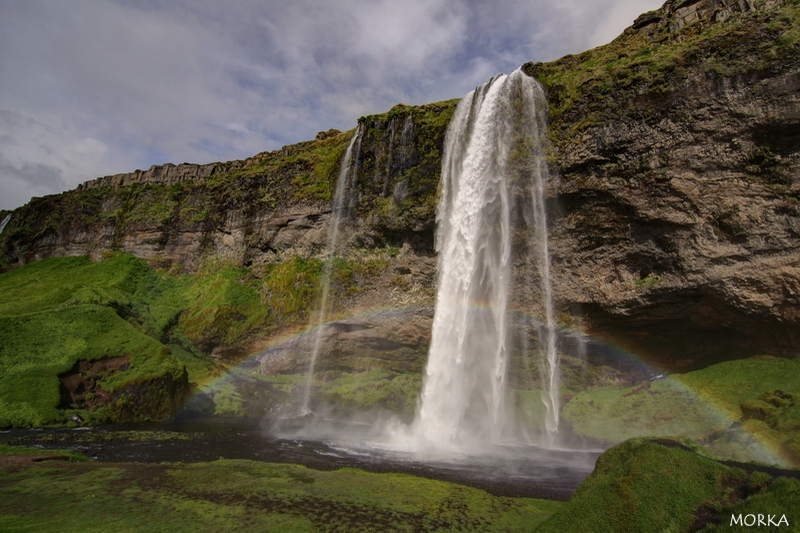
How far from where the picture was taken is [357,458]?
16516 millimetres

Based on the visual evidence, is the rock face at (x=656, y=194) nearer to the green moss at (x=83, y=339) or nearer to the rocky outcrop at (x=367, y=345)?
the rocky outcrop at (x=367, y=345)

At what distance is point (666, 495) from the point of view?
7.38m

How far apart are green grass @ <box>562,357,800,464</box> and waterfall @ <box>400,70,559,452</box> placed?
2.35 metres

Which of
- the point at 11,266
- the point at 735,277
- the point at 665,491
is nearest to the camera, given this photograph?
the point at 665,491

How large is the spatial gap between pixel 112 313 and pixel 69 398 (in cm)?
797

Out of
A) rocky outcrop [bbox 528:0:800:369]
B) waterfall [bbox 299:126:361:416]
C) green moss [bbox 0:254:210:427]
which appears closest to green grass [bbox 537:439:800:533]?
rocky outcrop [bbox 528:0:800:369]

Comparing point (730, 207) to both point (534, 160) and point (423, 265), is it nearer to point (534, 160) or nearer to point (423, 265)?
point (534, 160)

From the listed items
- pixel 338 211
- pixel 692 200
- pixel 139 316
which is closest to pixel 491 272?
pixel 692 200

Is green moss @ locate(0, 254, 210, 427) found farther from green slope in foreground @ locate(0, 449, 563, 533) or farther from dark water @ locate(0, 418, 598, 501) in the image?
green slope in foreground @ locate(0, 449, 563, 533)

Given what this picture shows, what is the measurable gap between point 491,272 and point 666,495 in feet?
60.4

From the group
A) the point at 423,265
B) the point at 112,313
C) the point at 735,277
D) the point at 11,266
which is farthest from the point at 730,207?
the point at 11,266

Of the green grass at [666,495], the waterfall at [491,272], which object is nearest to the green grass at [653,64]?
the waterfall at [491,272]

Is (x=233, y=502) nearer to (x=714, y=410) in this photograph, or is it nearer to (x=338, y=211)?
(x=714, y=410)

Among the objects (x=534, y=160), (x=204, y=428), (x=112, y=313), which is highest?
(x=534, y=160)
